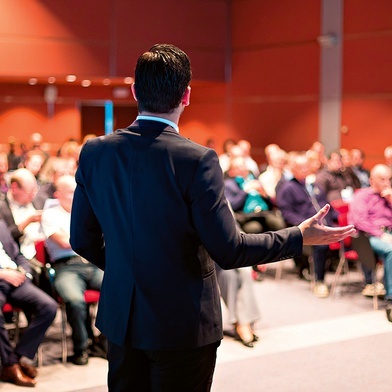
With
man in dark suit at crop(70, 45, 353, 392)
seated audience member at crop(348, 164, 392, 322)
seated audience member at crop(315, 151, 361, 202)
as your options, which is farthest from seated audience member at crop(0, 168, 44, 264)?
seated audience member at crop(315, 151, 361, 202)

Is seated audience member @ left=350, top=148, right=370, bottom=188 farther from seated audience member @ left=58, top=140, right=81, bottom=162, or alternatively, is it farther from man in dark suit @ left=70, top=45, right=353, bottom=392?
man in dark suit @ left=70, top=45, right=353, bottom=392

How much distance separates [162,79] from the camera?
195 centimetres

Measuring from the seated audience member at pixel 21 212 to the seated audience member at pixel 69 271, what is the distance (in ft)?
0.71

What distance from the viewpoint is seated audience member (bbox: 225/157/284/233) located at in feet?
26.0

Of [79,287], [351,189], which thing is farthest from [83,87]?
[79,287]

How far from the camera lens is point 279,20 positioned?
42.9ft

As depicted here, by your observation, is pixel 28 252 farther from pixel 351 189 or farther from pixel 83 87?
pixel 83 87

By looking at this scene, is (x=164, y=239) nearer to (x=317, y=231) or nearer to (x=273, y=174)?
(x=317, y=231)

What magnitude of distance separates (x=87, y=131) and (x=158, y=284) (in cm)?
1555

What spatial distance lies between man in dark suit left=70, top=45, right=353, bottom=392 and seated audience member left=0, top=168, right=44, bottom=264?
3442 millimetres

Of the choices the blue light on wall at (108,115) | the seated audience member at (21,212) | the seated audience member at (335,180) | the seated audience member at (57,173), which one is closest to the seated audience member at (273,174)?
the seated audience member at (335,180)

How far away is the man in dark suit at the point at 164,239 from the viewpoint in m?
1.92

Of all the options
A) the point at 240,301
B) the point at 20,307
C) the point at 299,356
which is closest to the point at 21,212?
the point at 20,307

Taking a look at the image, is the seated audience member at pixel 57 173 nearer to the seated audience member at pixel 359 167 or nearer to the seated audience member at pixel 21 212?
the seated audience member at pixel 21 212
